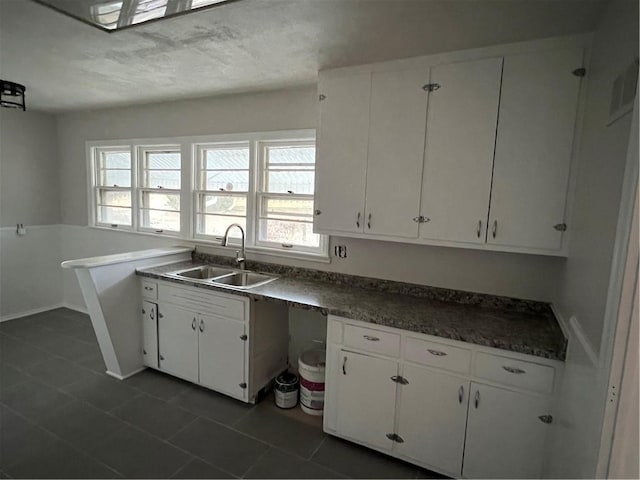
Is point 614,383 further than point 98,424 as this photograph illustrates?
No

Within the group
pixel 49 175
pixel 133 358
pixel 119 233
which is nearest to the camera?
pixel 133 358

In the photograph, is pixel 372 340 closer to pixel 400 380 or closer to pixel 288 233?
pixel 400 380

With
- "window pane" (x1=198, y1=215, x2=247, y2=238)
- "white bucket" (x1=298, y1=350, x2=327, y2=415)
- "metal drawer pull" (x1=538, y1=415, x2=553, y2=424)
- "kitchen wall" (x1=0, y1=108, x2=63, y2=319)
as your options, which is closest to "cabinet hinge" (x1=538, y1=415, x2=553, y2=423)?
"metal drawer pull" (x1=538, y1=415, x2=553, y2=424)

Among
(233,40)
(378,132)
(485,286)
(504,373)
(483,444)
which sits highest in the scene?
(233,40)

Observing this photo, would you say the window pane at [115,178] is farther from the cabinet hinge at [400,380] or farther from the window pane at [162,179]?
the cabinet hinge at [400,380]

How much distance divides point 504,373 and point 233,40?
7.76ft

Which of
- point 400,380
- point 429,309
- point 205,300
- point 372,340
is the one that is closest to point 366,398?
point 400,380

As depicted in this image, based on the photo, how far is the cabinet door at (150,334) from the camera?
9.48ft

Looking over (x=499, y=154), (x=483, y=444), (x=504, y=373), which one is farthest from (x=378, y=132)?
(x=483, y=444)

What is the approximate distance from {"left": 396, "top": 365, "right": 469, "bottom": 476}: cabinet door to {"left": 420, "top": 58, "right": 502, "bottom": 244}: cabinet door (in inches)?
32.9

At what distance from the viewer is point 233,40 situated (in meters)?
1.97

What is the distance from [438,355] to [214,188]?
2584 mm

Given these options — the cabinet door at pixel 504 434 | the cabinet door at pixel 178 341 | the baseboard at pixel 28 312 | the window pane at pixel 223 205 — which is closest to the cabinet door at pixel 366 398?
the cabinet door at pixel 504 434

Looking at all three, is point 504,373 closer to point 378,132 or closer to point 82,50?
point 378,132
